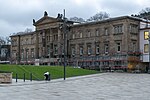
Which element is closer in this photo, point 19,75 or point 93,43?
point 19,75

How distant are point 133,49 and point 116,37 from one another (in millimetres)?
4873

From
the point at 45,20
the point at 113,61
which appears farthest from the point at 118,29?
the point at 45,20

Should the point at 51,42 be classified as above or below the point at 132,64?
above

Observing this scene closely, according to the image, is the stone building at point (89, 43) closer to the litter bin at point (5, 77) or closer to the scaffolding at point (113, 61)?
the scaffolding at point (113, 61)

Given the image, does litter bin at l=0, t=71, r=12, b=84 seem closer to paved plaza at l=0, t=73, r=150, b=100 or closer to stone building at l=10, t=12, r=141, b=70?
paved plaza at l=0, t=73, r=150, b=100

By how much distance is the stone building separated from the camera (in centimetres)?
7181

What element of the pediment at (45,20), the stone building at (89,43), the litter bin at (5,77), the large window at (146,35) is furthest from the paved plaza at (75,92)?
the pediment at (45,20)

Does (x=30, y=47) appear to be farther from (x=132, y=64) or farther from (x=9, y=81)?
(x=9, y=81)

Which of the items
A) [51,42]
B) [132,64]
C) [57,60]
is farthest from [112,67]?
[51,42]

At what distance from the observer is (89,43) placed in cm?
8094

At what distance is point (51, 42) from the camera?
302ft

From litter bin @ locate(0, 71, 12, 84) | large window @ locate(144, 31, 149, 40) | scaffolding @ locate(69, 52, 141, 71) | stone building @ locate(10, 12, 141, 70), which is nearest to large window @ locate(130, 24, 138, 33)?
stone building @ locate(10, 12, 141, 70)

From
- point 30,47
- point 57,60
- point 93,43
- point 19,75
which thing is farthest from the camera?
point 30,47

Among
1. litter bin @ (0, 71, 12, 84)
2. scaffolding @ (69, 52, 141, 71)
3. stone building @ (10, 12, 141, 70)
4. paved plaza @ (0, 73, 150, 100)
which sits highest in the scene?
stone building @ (10, 12, 141, 70)
